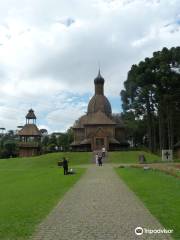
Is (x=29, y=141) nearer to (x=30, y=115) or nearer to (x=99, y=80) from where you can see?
→ (x=30, y=115)

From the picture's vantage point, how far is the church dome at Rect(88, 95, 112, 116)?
248ft

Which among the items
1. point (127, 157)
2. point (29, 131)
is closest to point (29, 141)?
point (29, 131)

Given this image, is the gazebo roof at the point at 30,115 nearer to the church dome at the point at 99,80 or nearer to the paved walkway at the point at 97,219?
the church dome at the point at 99,80

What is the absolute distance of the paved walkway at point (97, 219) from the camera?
8.27m

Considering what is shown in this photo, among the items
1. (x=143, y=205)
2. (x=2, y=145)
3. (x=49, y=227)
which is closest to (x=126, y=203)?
(x=143, y=205)

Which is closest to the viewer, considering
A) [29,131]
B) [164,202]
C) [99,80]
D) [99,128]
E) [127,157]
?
[164,202]

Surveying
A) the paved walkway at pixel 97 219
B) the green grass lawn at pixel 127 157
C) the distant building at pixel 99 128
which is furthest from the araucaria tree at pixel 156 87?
the paved walkway at pixel 97 219

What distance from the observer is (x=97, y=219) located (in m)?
10.0

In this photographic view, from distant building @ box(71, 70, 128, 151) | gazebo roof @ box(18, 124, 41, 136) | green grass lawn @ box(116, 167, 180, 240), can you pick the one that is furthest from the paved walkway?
gazebo roof @ box(18, 124, 41, 136)

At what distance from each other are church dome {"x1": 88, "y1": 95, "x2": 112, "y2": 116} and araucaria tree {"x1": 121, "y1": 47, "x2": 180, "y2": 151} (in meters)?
8.32

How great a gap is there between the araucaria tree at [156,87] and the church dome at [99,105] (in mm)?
8316

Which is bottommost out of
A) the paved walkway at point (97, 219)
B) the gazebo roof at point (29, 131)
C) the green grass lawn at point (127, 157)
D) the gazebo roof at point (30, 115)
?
the paved walkway at point (97, 219)

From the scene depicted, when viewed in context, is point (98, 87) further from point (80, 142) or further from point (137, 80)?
point (137, 80)

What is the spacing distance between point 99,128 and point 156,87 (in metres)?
13.8
